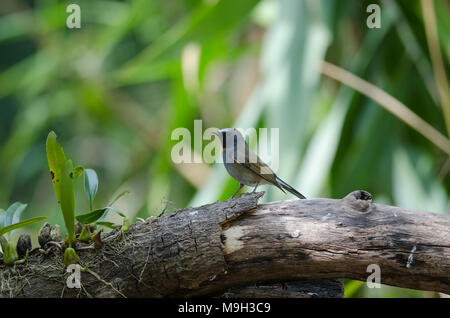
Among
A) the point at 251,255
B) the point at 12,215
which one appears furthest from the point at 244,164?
the point at 12,215

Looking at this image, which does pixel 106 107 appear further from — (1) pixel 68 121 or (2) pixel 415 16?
(2) pixel 415 16

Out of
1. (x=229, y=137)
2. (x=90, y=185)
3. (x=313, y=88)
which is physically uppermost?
(x=313, y=88)

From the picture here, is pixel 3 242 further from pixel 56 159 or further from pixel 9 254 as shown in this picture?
pixel 56 159

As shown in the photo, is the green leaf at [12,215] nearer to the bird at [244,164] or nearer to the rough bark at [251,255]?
the rough bark at [251,255]

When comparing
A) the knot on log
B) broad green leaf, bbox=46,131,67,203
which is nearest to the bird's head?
the knot on log

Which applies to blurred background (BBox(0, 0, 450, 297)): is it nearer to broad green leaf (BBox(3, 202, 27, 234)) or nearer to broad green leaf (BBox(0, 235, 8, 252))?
broad green leaf (BBox(3, 202, 27, 234))

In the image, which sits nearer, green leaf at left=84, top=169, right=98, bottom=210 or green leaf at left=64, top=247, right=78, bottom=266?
green leaf at left=64, top=247, right=78, bottom=266

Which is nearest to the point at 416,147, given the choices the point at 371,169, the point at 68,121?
the point at 371,169
